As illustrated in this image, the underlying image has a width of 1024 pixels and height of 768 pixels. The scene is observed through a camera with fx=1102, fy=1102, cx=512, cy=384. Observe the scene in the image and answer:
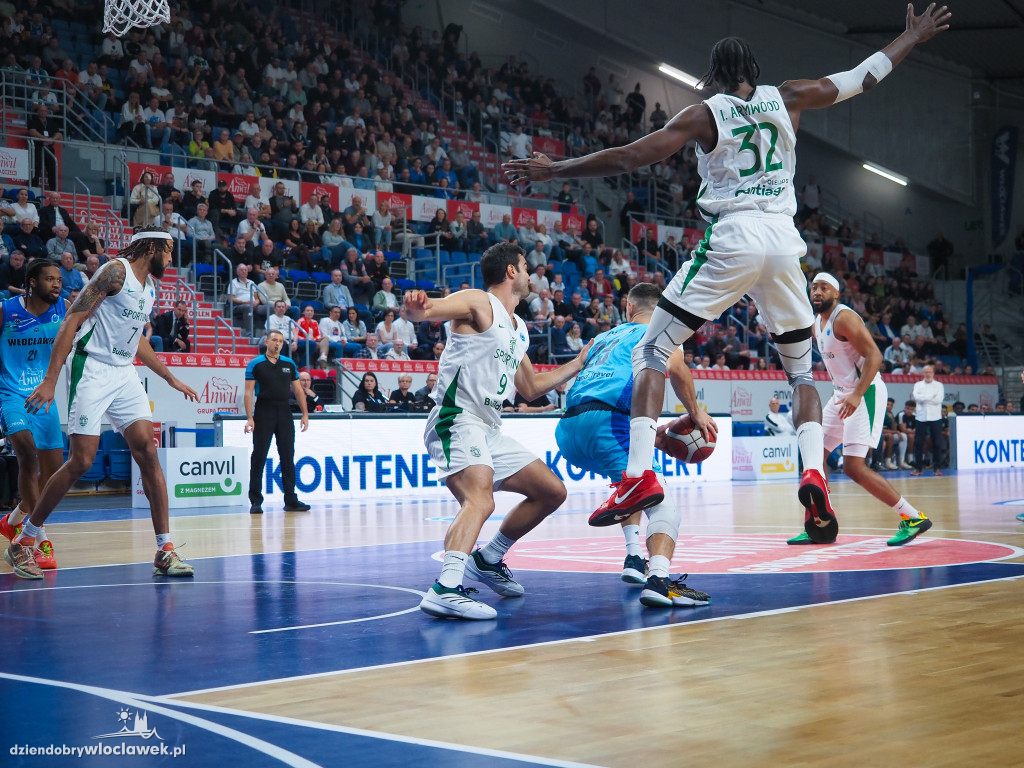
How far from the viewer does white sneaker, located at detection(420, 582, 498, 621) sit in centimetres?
500

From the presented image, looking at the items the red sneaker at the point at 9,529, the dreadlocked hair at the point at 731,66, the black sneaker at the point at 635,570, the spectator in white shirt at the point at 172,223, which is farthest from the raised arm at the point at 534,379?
the spectator in white shirt at the point at 172,223

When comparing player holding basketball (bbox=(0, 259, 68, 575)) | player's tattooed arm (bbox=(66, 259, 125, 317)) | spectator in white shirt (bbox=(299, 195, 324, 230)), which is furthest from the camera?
spectator in white shirt (bbox=(299, 195, 324, 230))

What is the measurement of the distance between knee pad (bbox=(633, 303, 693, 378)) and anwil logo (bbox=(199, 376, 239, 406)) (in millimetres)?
11839

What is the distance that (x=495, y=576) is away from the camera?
582cm

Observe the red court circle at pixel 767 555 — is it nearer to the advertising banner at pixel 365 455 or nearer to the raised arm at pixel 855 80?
the raised arm at pixel 855 80

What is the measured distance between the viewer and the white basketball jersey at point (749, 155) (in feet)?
17.4

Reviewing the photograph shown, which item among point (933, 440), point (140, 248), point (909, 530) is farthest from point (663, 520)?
point (933, 440)

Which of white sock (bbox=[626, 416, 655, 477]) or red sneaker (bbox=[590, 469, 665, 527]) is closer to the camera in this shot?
red sneaker (bbox=[590, 469, 665, 527])

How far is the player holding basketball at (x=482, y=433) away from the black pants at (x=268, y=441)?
7900mm

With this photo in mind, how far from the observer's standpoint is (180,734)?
3010 mm

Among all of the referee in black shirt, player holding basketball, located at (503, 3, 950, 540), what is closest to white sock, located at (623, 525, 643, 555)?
player holding basketball, located at (503, 3, 950, 540)

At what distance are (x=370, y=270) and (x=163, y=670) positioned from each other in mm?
16429

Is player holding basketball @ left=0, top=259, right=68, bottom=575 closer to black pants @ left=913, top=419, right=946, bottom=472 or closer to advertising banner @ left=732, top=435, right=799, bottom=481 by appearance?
advertising banner @ left=732, top=435, right=799, bottom=481

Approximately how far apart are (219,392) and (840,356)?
10.2 meters
